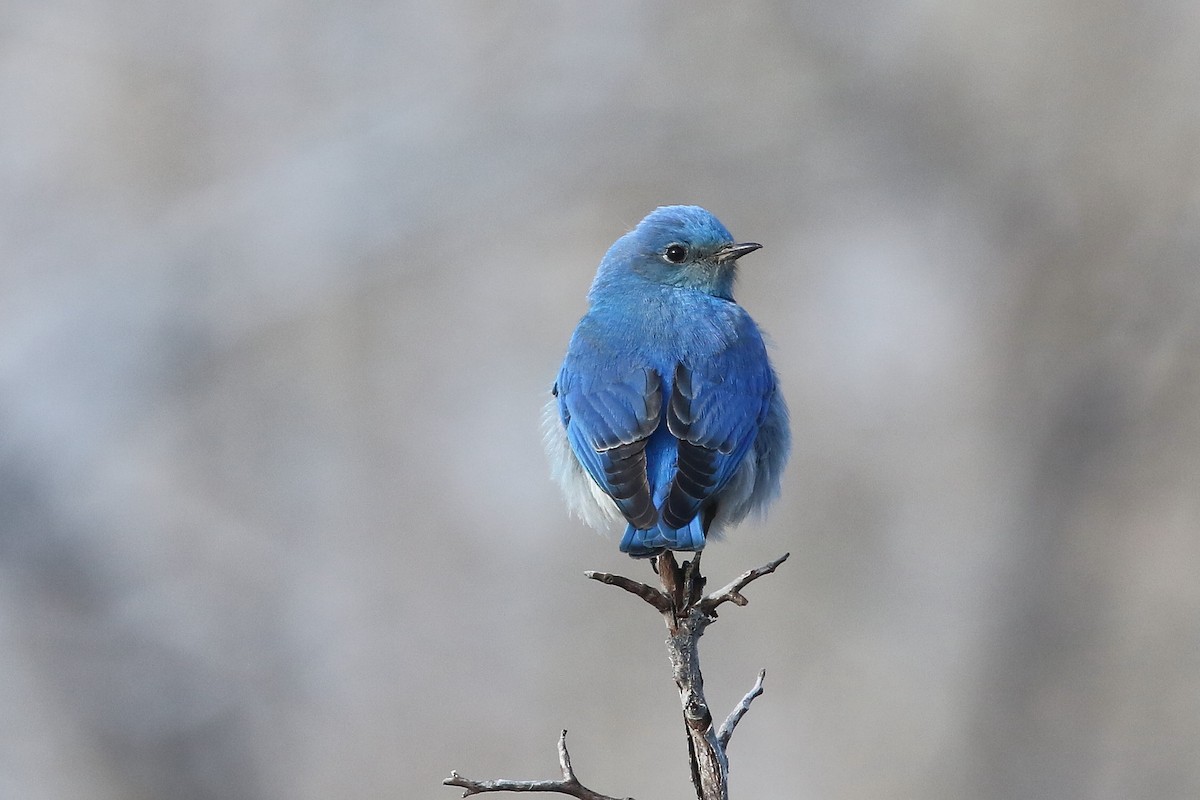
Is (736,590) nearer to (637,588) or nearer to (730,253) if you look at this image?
(637,588)

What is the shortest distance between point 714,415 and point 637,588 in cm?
122

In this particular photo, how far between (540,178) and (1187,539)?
5.00 meters

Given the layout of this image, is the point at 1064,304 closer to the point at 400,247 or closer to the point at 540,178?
the point at 540,178

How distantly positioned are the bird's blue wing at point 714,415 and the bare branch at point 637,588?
0.64 m

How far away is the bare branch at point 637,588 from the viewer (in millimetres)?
2379

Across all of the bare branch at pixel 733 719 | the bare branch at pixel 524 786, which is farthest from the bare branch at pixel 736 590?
the bare branch at pixel 524 786

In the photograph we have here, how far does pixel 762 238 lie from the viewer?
27.6 feet

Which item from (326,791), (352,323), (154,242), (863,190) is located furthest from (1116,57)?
(326,791)

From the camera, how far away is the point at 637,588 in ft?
7.97

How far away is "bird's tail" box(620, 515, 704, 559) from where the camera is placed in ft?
10.1

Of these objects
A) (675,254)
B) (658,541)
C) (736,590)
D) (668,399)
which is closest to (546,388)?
(675,254)

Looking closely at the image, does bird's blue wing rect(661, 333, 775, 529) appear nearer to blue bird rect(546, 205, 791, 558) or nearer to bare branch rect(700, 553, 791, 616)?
blue bird rect(546, 205, 791, 558)

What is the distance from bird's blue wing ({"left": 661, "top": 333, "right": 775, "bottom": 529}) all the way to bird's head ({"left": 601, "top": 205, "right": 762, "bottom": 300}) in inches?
14.1

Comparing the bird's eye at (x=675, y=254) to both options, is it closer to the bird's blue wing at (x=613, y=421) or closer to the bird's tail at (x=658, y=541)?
the bird's blue wing at (x=613, y=421)
